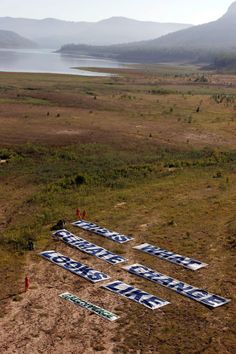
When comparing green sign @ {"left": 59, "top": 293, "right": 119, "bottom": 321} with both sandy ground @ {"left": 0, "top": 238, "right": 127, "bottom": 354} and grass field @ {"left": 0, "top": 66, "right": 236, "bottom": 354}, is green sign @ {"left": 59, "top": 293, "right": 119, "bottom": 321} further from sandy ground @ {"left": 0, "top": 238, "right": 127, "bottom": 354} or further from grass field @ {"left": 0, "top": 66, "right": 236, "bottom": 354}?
grass field @ {"left": 0, "top": 66, "right": 236, "bottom": 354}

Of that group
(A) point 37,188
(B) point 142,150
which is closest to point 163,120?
(B) point 142,150

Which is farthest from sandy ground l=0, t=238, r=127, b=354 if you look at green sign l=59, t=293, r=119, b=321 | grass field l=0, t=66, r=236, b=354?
green sign l=59, t=293, r=119, b=321

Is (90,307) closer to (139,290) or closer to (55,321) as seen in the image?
(55,321)

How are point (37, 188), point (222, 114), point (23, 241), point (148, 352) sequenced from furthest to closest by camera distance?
point (222, 114), point (37, 188), point (23, 241), point (148, 352)

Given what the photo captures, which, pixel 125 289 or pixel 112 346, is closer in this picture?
pixel 112 346

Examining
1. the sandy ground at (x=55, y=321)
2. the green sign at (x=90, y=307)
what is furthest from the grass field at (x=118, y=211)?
the green sign at (x=90, y=307)

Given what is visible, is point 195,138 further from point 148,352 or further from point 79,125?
point 148,352

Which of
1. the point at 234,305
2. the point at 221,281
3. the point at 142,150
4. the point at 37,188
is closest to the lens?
the point at 234,305

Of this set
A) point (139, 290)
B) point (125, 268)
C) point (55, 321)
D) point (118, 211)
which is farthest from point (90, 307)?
point (118, 211)
